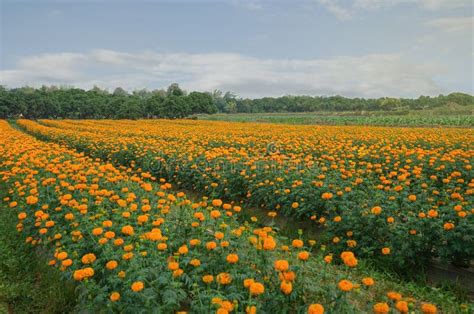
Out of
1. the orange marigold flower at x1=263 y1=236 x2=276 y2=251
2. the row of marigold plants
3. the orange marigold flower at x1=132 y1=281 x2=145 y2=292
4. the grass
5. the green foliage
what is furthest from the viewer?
the green foliage

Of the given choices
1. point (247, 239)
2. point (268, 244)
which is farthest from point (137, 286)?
point (247, 239)

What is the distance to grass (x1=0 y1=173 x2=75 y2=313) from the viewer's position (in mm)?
3814

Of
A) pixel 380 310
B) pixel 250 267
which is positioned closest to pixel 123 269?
pixel 250 267

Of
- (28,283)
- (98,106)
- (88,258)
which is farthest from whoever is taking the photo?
(98,106)

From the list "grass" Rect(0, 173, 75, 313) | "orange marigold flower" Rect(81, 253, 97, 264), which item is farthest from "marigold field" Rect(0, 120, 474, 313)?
"grass" Rect(0, 173, 75, 313)

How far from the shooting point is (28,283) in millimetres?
4332

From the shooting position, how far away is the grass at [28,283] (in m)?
3.81

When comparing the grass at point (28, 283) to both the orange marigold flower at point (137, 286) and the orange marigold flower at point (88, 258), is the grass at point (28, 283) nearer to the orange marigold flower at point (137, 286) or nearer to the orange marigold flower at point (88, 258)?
the orange marigold flower at point (88, 258)

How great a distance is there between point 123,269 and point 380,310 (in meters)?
2.08

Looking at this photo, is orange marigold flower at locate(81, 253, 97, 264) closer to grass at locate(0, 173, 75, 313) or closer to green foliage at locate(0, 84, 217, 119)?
grass at locate(0, 173, 75, 313)

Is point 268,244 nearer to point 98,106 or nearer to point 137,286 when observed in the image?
point 137,286

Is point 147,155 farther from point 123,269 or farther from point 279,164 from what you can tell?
point 123,269

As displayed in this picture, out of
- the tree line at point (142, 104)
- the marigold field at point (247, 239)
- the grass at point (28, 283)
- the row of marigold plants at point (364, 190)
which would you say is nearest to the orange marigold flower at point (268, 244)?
the marigold field at point (247, 239)

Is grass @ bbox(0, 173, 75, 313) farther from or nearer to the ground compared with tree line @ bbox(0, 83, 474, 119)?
nearer to the ground
